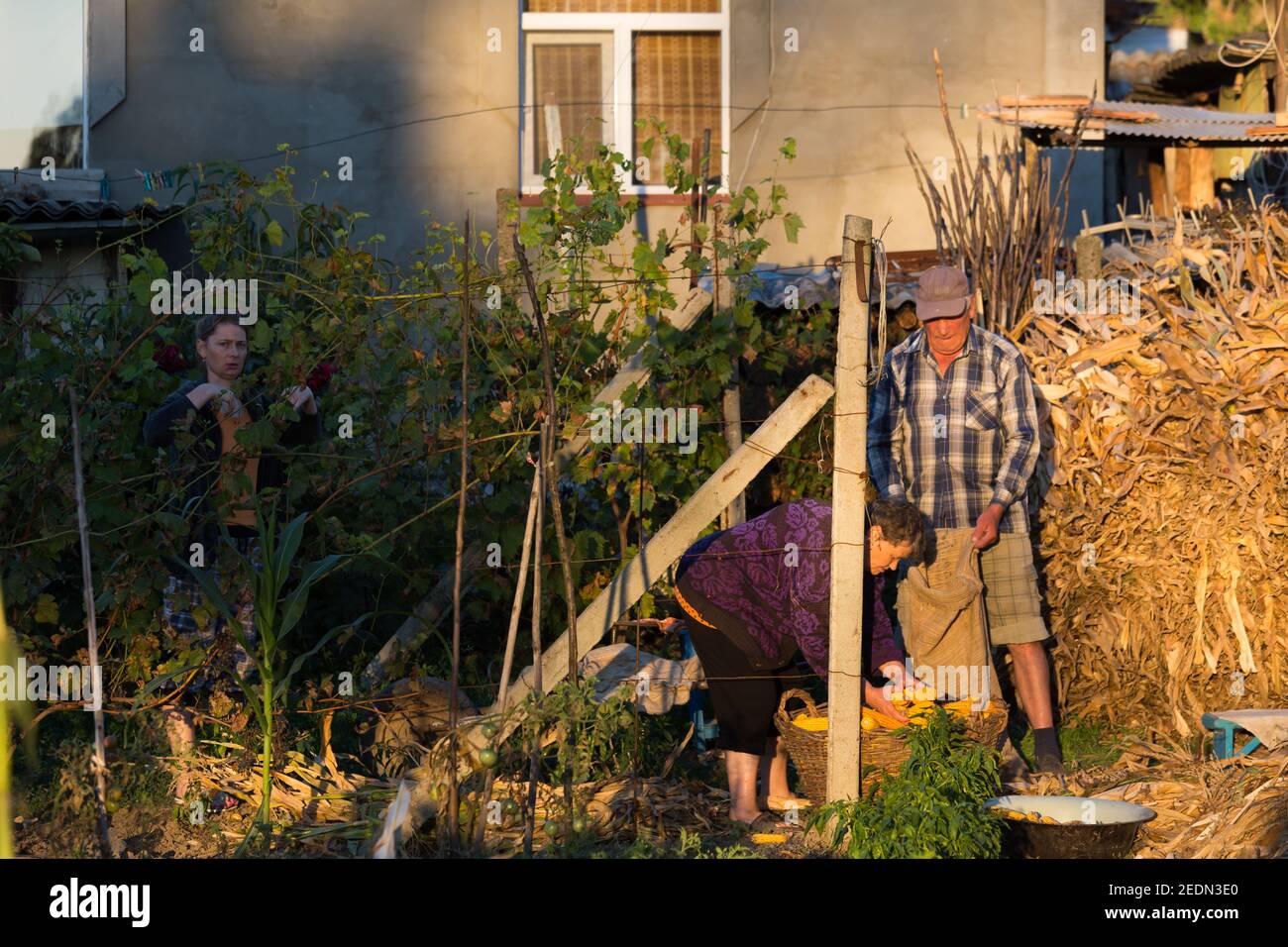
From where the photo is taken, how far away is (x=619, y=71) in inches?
408

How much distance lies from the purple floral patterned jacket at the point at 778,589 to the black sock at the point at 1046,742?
1.09m

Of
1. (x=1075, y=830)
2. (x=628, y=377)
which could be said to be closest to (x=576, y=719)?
(x=1075, y=830)

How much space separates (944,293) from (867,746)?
2.02 m

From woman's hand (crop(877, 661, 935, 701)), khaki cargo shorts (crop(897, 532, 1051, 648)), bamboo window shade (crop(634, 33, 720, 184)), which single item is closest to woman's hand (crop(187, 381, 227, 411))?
woman's hand (crop(877, 661, 935, 701))

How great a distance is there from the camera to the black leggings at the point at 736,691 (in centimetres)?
550

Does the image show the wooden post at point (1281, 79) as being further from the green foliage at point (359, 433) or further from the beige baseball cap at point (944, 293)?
the beige baseball cap at point (944, 293)

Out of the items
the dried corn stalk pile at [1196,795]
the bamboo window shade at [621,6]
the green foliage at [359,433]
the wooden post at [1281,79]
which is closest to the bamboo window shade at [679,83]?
the bamboo window shade at [621,6]

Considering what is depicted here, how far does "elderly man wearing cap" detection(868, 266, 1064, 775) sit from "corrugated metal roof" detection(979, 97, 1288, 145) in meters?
2.89

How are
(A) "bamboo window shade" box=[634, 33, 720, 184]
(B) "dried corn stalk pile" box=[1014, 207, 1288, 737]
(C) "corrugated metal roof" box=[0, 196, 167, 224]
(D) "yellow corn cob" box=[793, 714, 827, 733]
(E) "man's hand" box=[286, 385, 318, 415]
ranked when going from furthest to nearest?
(A) "bamboo window shade" box=[634, 33, 720, 184]
(C) "corrugated metal roof" box=[0, 196, 167, 224]
(B) "dried corn stalk pile" box=[1014, 207, 1288, 737]
(E) "man's hand" box=[286, 385, 318, 415]
(D) "yellow corn cob" box=[793, 714, 827, 733]

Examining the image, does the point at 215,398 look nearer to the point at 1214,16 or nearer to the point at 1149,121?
the point at 1149,121

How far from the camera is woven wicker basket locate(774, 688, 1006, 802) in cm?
→ 531

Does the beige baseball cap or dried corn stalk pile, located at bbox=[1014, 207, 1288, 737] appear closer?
the beige baseball cap

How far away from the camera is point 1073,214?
431 inches

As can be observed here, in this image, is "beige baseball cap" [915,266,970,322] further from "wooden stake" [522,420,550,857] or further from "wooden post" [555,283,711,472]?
"wooden stake" [522,420,550,857]
